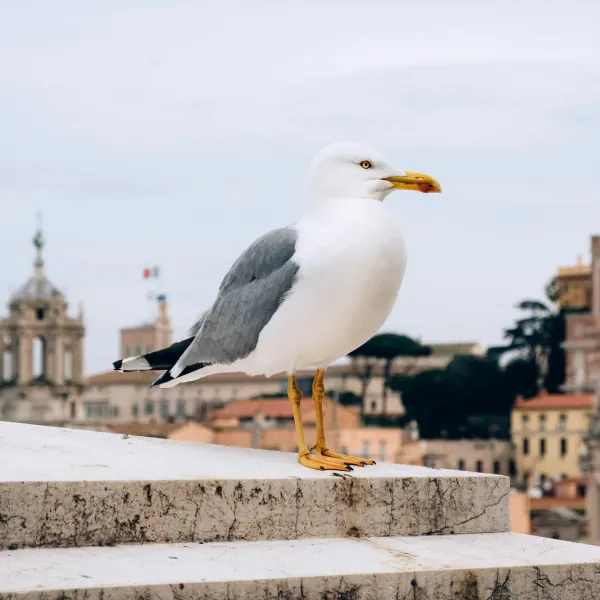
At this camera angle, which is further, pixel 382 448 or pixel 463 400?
pixel 463 400

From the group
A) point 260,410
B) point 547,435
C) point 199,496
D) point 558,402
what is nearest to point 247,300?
point 199,496

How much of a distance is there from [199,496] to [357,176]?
1.34 metres

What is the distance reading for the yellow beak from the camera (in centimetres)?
642

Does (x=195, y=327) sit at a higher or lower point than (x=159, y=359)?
higher

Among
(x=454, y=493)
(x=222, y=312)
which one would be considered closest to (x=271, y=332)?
(x=222, y=312)

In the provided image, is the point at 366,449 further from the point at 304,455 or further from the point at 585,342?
the point at 304,455

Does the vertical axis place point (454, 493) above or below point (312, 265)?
below

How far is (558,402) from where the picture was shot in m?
73.2

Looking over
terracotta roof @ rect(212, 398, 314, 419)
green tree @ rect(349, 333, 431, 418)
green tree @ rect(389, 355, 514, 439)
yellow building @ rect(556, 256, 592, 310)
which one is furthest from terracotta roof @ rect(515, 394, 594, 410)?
green tree @ rect(349, 333, 431, 418)

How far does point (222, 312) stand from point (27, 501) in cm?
135

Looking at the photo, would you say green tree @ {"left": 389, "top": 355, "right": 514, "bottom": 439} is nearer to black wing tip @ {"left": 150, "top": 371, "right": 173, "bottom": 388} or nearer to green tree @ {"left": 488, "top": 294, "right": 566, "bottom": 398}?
green tree @ {"left": 488, "top": 294, "right": 566, "bottom": 398}

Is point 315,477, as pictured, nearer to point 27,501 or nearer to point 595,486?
point 27,501

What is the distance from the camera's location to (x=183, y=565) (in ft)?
17.9

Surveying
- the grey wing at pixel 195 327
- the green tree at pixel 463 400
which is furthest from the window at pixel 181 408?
the grey wing at pixel 195 327
